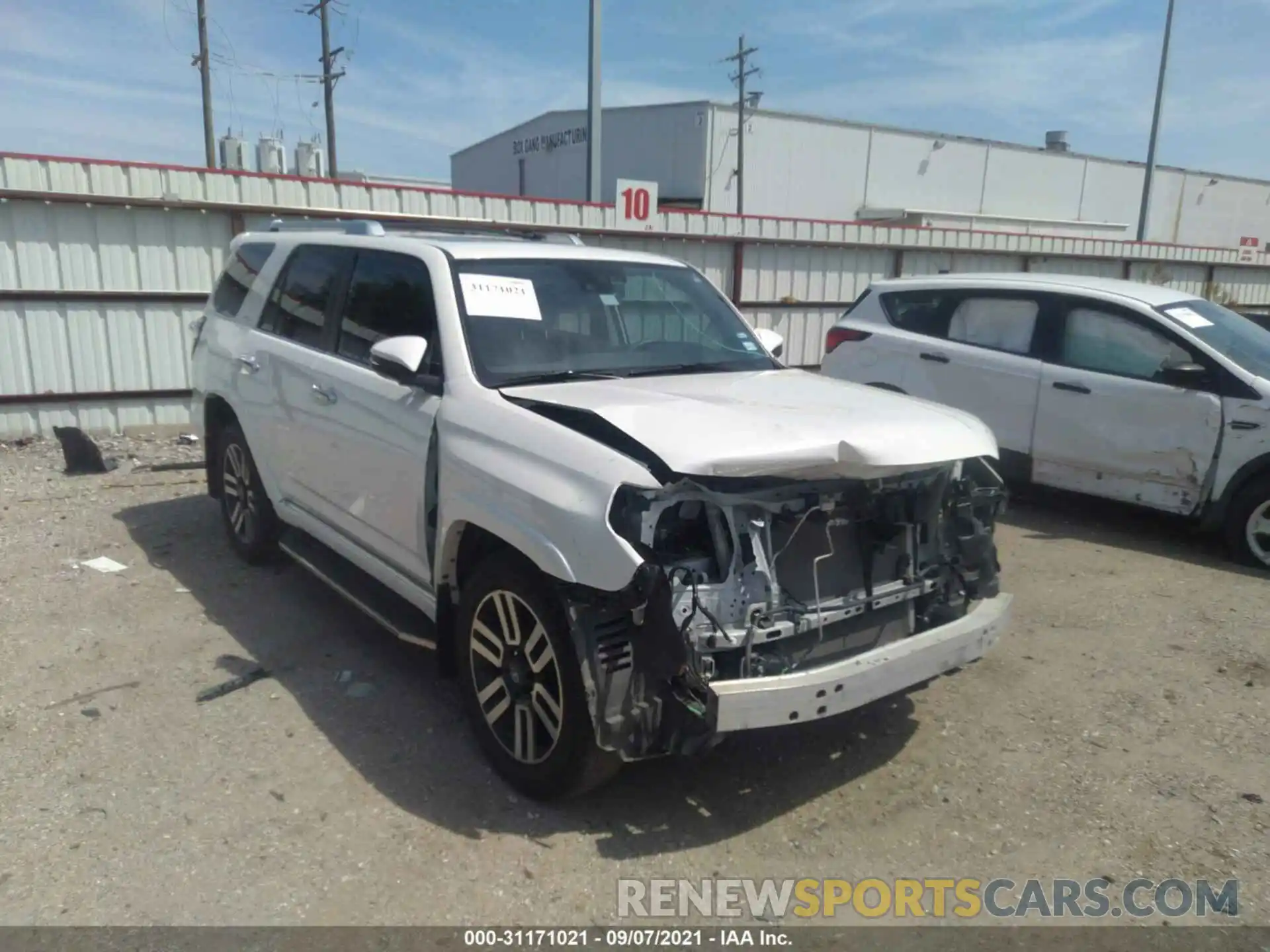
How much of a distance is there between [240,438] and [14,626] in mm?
1519

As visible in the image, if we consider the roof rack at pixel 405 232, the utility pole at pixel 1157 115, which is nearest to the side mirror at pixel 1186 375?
the roof rack at pixel 405 232

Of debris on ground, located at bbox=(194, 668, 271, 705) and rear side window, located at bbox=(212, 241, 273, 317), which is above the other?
rear side window, located at bbox=(212, 241, 273, 317)

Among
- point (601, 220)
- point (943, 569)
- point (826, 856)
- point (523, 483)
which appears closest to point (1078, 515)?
point (943, 569)

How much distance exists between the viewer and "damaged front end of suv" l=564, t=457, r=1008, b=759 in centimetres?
289

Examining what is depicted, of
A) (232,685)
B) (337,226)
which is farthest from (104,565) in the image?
(337,226)

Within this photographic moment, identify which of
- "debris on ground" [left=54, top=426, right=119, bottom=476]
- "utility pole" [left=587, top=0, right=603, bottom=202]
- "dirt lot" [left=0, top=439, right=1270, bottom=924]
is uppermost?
"utility pole" [left=587, top=0, right=603, bottom=202]

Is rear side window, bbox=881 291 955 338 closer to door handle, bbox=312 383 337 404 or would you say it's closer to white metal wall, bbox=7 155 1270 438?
white metal wall, bbox=7 155 1270 438

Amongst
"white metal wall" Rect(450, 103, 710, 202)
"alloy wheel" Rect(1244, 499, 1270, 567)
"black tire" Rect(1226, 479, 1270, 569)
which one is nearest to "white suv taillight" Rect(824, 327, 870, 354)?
"black tire" Rect(1226, 479, 1270, 569)

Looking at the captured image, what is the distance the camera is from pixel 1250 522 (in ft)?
20.1

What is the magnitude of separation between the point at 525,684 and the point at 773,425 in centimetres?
124

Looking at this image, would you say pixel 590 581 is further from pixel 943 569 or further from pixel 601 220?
pixel 601 220

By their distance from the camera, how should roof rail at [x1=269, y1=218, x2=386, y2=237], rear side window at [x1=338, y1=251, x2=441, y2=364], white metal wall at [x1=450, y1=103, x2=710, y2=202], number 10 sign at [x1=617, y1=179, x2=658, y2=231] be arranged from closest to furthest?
rear side window at [x1=338, y1=251, x2=441, y2=364] < roof rail at [x1=269, y1=218, x2=386, y2=237] < number 10 sign at [x1=617, y1=179, x2=658, y2=231] < white metal wall at [x1=450, y1=103, x2=710, y2=202]

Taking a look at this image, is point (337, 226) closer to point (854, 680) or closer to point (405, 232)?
point (405, 232)

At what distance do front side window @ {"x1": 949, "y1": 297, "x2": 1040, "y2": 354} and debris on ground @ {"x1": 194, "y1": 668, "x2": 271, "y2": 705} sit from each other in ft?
19.0
